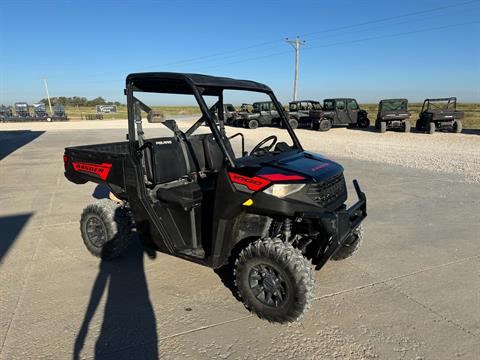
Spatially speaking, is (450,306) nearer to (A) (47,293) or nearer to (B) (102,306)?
(B) (102,306)

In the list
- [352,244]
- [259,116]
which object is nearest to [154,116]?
[352,244]

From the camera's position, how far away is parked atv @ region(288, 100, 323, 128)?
2202 cm

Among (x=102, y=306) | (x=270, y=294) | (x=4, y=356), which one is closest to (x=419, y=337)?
(x=270, y=294)

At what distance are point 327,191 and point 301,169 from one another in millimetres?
271

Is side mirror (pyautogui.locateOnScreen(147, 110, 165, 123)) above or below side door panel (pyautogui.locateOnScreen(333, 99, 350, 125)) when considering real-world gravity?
above

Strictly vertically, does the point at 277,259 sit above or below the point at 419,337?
above

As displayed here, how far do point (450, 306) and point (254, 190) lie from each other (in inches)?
76.8

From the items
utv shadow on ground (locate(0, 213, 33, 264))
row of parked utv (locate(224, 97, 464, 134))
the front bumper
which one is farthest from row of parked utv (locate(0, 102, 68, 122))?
the front bumper

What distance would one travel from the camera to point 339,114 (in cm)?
2192

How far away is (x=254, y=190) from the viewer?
2.70m

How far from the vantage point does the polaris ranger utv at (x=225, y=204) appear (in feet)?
8.89

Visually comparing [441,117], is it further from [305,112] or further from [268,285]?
[268,285]

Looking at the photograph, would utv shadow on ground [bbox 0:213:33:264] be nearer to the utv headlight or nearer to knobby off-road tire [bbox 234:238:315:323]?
knobby off-road tire [bbox 234:238:315:323]

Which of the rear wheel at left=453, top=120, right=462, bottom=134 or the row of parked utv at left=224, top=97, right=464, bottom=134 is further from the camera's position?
the row of parked utv at left=224, top=97, right=464, bottom=134
